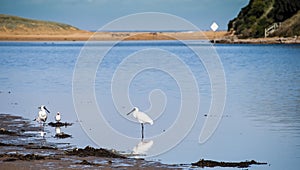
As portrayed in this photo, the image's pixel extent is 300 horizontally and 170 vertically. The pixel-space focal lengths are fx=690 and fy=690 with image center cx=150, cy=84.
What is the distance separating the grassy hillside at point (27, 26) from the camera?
163450mm

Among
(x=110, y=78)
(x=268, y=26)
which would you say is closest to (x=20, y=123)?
(x=110, y=78)

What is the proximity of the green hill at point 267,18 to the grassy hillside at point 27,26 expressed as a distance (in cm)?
8231

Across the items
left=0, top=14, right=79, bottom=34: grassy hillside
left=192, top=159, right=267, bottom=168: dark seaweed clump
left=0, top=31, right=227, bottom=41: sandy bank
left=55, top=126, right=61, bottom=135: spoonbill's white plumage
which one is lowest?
left=192, top=159, right=267, bottom=168: dark seaweed clump

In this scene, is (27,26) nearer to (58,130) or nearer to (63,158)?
(58,130)

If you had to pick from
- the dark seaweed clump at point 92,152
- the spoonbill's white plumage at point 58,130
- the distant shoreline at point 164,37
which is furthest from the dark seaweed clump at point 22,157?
the distant shoreline at point 164,37

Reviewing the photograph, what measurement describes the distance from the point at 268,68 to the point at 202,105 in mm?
20353

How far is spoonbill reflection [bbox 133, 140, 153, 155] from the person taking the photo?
1424 cm

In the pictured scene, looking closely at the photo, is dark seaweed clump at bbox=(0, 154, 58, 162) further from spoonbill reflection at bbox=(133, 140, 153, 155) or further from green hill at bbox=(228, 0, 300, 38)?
green hill at bbox=(228, 0, 300, 38)

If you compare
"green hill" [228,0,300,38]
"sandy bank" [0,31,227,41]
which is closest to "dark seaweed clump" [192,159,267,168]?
"green hill" [228,0,300,38]

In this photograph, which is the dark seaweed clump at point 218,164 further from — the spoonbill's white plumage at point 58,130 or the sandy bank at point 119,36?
the sandy bank at point 119,36

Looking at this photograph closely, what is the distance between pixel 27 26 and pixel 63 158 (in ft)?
533

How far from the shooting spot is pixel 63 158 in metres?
12.6

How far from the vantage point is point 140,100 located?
77.1 feet

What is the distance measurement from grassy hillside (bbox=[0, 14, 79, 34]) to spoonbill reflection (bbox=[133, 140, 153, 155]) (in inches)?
5803
